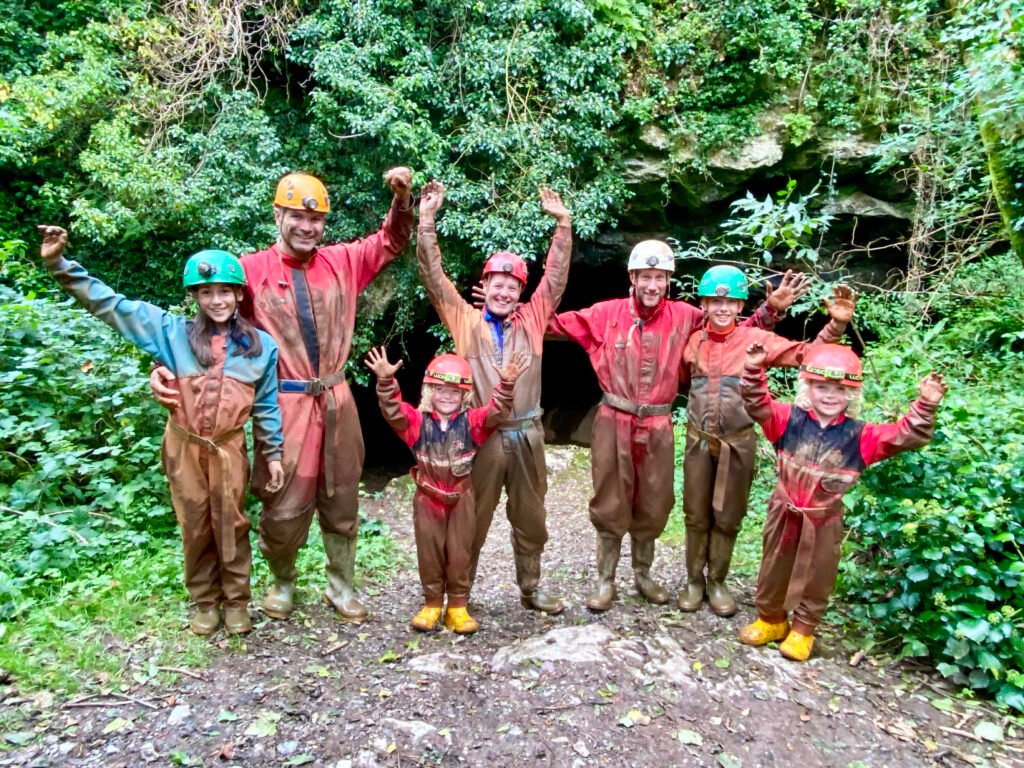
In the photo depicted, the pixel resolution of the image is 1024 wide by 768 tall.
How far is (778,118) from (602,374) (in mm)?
5821

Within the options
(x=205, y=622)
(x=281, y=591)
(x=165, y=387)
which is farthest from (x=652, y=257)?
(x=205, y=622)

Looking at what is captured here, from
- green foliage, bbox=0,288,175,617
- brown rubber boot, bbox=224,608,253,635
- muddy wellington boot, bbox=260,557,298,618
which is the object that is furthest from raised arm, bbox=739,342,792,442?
green foliage, bbox=0,288,175,617

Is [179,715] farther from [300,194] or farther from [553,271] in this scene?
[553,271]

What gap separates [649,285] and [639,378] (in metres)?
0.55

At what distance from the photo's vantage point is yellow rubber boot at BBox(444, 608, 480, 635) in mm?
4078

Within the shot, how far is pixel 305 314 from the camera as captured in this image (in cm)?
380

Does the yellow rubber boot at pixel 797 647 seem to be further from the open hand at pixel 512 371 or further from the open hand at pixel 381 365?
the open hand at pixel 381 365

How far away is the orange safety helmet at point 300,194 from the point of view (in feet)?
12.1

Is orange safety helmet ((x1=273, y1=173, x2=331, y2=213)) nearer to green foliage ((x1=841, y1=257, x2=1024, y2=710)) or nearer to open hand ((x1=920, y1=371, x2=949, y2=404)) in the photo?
open hand ((x1=920, y1=371, x2=949, y2=404))

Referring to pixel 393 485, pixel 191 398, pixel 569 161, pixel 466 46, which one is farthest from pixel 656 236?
pixel 191 398

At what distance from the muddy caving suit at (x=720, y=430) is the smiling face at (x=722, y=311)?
0.21 feet

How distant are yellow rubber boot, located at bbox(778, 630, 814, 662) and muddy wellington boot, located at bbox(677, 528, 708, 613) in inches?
26.3

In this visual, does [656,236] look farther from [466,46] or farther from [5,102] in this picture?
[5,102]

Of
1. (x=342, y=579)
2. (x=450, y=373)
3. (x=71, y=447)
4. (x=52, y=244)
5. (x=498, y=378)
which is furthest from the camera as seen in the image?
(x=71, y=447)
